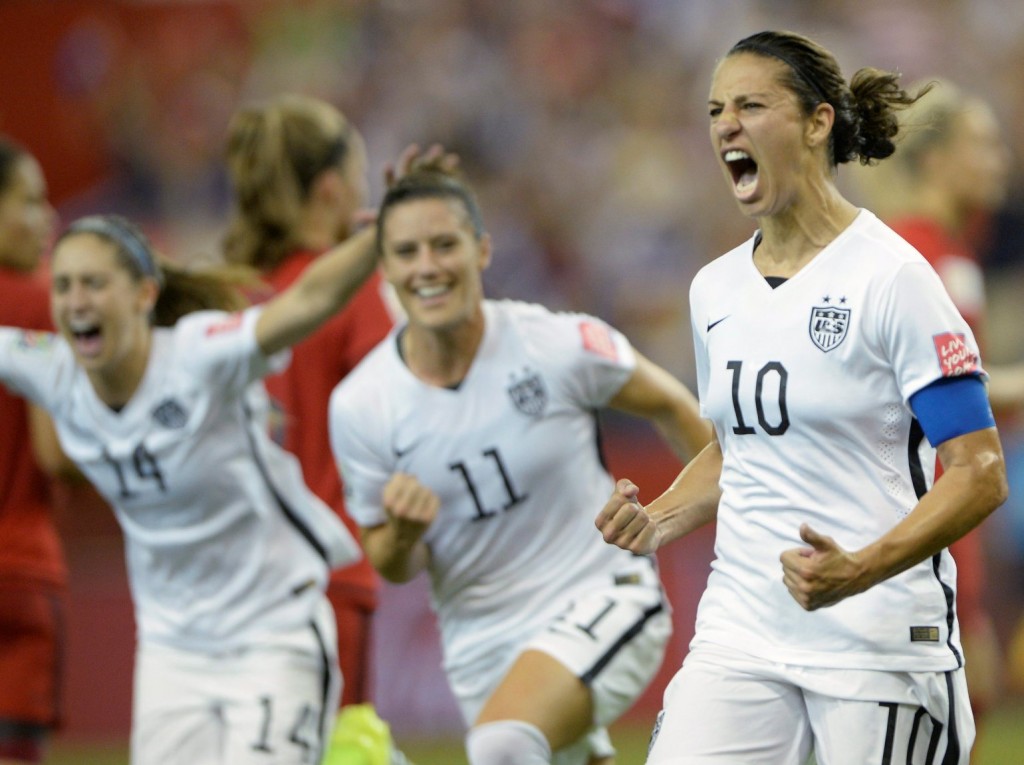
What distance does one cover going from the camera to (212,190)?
1335cm

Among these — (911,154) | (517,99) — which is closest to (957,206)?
(911,154)

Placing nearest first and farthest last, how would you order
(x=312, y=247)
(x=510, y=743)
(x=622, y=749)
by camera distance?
(x=510, y=743)
(x=312, y=247)
(x=622, y=749)

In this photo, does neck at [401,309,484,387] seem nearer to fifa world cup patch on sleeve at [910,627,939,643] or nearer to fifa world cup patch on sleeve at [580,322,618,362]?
fifa world cup patch on sleeve at [580,322,618,362]

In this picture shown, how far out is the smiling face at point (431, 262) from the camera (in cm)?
507

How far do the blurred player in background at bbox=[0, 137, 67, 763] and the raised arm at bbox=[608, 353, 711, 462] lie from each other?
209 centimetres

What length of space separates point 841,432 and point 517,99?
981 centimetres

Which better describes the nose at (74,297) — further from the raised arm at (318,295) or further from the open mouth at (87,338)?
the raised arm at (318,295)

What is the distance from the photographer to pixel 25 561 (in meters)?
6.06

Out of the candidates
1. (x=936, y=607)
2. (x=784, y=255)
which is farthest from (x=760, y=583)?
(x=784, y=255)

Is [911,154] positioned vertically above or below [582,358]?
above

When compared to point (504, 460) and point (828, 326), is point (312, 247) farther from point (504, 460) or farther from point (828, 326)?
point (828, 326)

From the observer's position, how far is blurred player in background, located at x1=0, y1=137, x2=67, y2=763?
595 centimetres

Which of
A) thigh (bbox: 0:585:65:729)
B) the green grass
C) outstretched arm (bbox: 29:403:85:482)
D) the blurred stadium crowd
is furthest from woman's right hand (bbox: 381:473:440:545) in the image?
the blurred stadium crowd

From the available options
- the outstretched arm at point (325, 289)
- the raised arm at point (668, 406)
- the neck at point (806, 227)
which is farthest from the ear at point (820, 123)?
the outstretched arm at point (325, 289)
